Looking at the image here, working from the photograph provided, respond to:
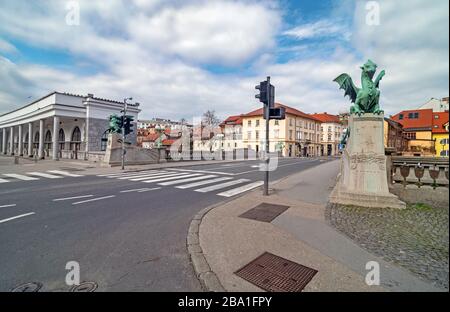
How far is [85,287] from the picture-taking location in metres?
2.55

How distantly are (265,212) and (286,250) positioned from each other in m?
2.25

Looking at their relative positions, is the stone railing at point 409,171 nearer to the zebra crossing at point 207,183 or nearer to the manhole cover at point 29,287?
the zebra crossing at point 207,183

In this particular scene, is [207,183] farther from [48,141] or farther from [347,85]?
[48,141]

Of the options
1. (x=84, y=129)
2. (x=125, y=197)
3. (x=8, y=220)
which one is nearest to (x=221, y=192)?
(x=125, y=197)

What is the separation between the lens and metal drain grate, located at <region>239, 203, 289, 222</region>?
527cm

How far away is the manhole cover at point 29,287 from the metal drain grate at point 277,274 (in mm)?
2412

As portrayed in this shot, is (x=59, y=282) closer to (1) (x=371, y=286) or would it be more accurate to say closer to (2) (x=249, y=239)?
→ (2) (x=249, y=239)

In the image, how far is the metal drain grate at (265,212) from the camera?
17.3 feet

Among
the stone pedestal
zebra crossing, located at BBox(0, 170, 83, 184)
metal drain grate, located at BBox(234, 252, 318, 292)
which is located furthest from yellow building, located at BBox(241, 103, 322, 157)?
metal drain grate, located at BBox(234, 252, 318, 292)

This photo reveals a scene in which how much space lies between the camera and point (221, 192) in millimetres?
8766

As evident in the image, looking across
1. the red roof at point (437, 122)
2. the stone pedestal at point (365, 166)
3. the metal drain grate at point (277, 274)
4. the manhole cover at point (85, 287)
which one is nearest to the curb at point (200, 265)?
the metal drain grate at point (277, 274)

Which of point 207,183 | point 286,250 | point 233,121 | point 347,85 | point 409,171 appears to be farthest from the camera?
point 233,121

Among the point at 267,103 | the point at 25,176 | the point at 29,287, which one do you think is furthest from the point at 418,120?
the point at 25,176

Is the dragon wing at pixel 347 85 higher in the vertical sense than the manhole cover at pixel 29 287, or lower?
higher
